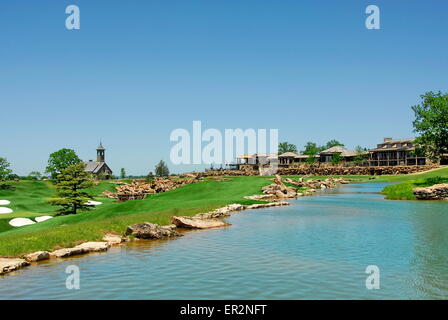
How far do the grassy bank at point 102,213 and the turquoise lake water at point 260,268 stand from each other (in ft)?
10.1

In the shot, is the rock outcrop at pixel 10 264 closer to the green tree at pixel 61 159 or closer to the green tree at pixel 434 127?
the green tree at pixel 434 127

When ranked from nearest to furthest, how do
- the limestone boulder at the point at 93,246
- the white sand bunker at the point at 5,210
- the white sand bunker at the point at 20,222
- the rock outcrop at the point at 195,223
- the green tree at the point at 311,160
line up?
the limestone boulder at the point at 93,246 → the rock outcrop at the point at 195,223 → the white sand bunker at the point at 20,222 → the white sand bunker at the point at 5,210 → the green tree at the point at 311,160

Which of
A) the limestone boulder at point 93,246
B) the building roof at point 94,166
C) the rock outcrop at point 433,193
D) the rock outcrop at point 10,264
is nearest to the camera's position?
the rock outcrop at point 10,264

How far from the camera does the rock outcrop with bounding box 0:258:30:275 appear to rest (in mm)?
15282

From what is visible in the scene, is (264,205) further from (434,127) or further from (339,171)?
(339,171)

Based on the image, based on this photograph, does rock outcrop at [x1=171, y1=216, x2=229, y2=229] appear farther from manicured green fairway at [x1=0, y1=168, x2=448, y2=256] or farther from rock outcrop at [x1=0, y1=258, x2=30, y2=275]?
rock outcrop at [x1=0, y1=258, x2=30, y2=275]

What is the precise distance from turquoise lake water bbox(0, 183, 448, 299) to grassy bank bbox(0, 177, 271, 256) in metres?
3.07

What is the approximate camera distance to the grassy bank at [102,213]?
1985 cm

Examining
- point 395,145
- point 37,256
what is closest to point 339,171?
point 395,145
